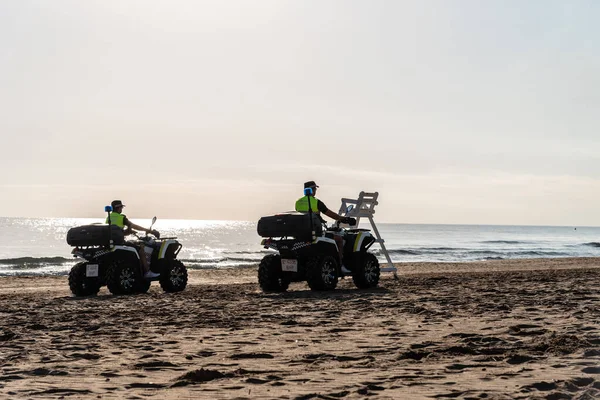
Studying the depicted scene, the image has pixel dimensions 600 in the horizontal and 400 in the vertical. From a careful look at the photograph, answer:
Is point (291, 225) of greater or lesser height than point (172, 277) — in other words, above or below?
above

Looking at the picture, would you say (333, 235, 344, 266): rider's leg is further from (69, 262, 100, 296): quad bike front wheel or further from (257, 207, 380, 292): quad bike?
(69, 262, 100, 296): quad bike front wheel

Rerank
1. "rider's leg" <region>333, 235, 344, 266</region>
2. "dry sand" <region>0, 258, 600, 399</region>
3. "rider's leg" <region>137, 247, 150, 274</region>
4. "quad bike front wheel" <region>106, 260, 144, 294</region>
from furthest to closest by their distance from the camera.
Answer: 1. "rider's leg" <region>137, 247, 150, 274</region>
2. "rider's leg" <region>333, 235, 344, 266</region>
3. "quad bike front wheel" <region>106, 260, 144, 294</region>
4. "dry sand" <region>0, 258, 600, 399</region>

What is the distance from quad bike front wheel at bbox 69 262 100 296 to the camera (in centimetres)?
1412

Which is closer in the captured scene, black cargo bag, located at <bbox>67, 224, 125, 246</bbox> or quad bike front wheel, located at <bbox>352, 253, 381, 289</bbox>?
black cargo bag, located at <bbox>67, 224, 125, 246</bbox>

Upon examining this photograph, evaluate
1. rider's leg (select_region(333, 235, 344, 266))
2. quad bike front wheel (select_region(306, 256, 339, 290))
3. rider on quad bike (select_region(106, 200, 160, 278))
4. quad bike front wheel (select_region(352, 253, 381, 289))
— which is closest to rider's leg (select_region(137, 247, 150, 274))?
rider on quad bike (select_region(106, 200, 160, 278))

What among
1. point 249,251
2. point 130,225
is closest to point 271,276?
point 130,225

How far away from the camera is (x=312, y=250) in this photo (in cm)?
1348

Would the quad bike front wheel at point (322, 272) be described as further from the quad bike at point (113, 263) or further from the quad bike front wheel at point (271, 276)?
the quad bike at point (113, 263)

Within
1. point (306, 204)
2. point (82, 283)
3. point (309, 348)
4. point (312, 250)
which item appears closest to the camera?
point (309, 348)

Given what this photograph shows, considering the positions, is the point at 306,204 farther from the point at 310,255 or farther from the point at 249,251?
the point at 249,251

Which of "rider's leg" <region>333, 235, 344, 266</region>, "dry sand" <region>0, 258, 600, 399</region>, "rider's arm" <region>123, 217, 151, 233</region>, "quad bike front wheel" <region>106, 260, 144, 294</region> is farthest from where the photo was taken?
"rider's arm" <region>123, 217, 151, 233</region>

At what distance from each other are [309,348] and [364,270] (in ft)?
25.0

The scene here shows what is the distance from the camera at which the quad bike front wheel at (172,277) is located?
14664mm

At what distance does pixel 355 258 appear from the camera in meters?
14.1
